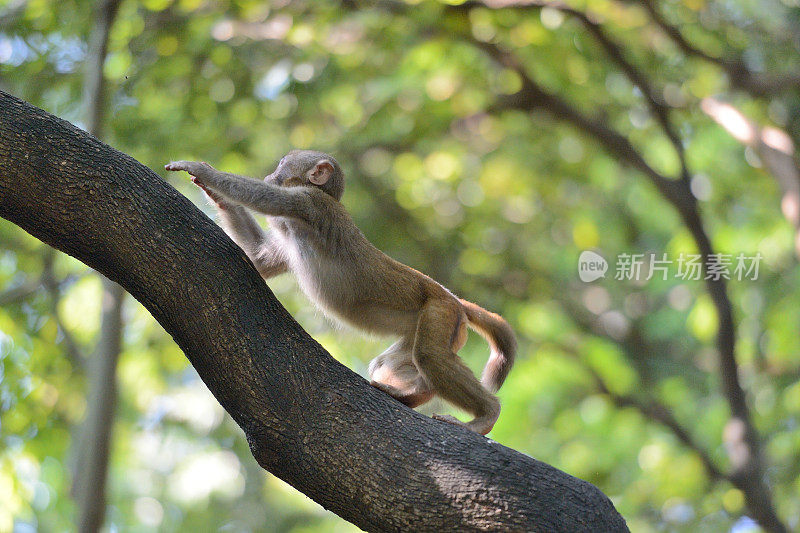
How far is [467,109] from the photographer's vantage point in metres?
12.2

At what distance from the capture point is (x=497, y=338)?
541cm

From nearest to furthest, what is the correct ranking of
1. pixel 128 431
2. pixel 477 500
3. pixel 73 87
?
pixel 477 500, pixel 73 87, pixel 128 431

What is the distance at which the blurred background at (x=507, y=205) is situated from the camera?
9.27m

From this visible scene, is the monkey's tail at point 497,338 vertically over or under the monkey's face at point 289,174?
under

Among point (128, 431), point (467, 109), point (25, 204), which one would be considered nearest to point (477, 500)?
point (25, 204)

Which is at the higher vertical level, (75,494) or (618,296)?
(75,494)

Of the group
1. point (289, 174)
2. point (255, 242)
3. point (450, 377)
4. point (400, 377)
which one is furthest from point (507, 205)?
point (450, 377)

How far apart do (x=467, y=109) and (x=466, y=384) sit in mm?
7996

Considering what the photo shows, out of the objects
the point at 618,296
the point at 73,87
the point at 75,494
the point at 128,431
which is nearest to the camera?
the point at 75,494

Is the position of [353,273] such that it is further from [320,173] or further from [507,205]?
[507,205]

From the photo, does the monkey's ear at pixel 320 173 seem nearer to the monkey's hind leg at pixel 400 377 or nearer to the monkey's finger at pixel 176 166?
the monkey's finger at pixel 176 166

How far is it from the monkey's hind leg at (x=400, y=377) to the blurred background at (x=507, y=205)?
2.80 metres

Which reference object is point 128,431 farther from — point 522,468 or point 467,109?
point 522,468

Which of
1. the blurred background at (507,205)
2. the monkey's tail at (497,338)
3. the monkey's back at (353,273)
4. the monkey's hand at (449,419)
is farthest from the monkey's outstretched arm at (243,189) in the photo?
the blurred background at (507,205)
